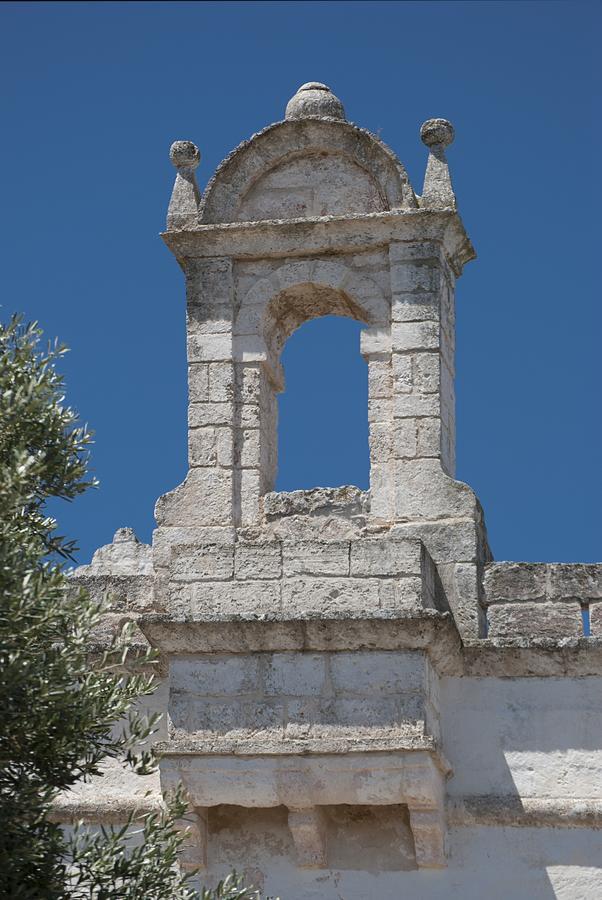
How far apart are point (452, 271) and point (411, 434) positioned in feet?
4.59

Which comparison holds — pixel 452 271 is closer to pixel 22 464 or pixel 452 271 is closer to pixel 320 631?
pixel 320 631

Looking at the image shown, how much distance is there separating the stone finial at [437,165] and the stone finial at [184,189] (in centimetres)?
153

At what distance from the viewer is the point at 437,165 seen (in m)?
13.1

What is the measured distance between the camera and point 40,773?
32.4 feet

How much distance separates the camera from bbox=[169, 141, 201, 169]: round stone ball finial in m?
13.3

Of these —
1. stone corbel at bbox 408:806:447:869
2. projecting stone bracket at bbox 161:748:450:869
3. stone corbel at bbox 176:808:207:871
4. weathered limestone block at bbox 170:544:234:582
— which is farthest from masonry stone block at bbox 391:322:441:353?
stone corbel at bbox 176:808:207:871

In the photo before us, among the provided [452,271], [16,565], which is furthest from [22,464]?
[452,271]

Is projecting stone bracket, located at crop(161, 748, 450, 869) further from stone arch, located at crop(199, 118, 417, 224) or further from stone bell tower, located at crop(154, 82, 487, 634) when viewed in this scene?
stone arch, located at crop(199, 118, 417, 224)

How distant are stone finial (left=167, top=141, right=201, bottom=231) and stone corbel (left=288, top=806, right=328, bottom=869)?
13.0 feet

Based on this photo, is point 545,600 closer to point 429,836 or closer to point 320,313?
point 429,836

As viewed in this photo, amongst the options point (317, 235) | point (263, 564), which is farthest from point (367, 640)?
point (317, 235)

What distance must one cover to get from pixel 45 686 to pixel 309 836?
9.59 ft

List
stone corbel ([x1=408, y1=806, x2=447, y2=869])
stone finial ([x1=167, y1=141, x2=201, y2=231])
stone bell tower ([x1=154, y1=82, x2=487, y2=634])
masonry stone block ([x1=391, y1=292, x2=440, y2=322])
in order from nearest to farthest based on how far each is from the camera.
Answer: stone corbel ([x1=408, y1=806, x2=447, y2=869]), stone bell tower ([x1=154, y1=82, x2=487, y2=634]), masonry stone block ([x1=391, y1=292, x2=440, y2=322]), stone finial ([x1=167, y1=141, x2=201, y2=231])

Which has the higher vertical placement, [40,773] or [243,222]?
[243,222]
